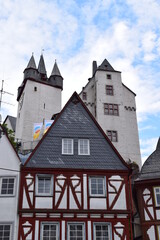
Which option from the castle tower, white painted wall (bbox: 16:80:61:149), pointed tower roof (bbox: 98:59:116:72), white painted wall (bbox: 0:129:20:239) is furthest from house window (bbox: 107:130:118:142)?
white painted wall (bbox: 0:129:20:239)

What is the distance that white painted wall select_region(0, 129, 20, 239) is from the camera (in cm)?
1766

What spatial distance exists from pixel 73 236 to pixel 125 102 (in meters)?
29.2

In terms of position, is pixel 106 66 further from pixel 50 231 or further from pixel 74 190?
pixel 50 231

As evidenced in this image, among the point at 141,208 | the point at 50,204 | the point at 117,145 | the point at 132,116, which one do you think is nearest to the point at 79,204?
the point at 50,204

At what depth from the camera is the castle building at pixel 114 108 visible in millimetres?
41031

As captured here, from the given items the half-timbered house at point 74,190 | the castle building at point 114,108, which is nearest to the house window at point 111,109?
the castle building at point 114,108

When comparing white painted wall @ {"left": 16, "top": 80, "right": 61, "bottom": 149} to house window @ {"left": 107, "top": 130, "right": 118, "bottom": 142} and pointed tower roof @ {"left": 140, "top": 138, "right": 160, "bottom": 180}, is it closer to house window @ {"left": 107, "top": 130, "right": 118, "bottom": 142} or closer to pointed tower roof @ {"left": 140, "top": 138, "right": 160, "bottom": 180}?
house window @ {"left": 107, "top": 130, "right": 118, "bottom": 142}

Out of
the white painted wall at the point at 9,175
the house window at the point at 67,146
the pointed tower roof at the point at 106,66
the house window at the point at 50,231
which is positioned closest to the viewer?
the house window at the point at 50,231

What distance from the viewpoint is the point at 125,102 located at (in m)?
44.7

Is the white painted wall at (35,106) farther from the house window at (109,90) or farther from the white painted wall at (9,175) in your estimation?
the white painted wall at (9,175)

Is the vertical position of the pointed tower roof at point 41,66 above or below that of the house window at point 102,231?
above

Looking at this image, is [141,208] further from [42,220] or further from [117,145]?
[117,145]

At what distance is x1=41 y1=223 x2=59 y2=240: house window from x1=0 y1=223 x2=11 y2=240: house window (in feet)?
5.91

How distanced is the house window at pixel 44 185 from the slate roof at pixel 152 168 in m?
7.10
